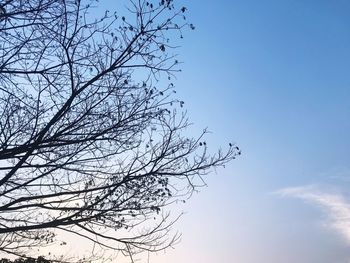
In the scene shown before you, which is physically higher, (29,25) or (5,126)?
(29,25)

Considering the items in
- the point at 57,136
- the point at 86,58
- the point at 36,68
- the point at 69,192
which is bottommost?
the point at 69,192

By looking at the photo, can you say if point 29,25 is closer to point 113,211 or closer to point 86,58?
point 86,58

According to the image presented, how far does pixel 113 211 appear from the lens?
261 inches

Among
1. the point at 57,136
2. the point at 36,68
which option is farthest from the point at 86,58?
the point at 57,136

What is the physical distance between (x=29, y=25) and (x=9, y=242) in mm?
3199

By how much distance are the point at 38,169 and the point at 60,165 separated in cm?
30

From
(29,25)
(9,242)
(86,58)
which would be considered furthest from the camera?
(9,242)

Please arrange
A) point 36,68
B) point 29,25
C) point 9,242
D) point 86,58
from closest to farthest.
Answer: point 29,25 < point 36,68 < point 86,58 < point 9,242

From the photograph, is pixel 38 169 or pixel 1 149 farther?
pixel 38 169

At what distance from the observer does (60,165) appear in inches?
264

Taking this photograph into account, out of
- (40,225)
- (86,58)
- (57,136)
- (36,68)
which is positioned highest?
(86,58)

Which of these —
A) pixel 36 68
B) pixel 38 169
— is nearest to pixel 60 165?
pixel 38 169

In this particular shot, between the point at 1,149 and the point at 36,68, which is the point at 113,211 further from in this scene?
the point at 36,68

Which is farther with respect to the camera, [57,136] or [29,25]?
[57,136]
